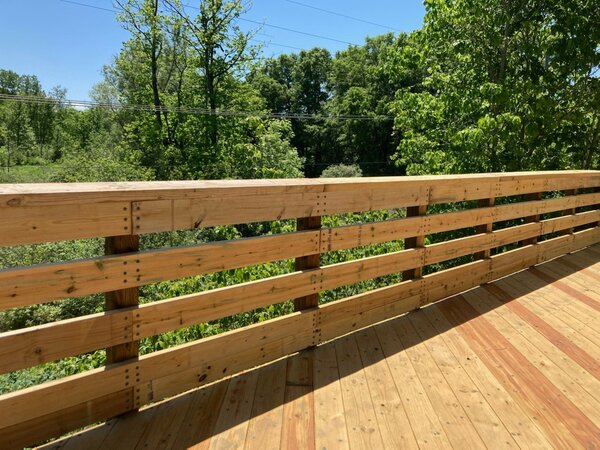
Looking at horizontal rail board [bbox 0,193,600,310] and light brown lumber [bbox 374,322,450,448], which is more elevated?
horizontal rail board [bbox 0,193,600,310]

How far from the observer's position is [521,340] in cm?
326

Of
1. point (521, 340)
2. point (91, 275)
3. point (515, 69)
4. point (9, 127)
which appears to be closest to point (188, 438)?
point (91, 275)

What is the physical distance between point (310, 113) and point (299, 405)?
5318 cm

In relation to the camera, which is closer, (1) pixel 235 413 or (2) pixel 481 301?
(1) pixel 235 413

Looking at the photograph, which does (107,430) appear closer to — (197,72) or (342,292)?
(342,292)

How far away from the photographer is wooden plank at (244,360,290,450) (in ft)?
6.64

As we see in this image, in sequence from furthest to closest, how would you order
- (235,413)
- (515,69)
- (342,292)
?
(515,69)
(342,292)
(235,413)

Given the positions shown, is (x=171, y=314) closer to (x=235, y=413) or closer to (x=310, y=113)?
(x=235, y=413)

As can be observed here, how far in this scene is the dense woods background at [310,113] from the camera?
7.91m

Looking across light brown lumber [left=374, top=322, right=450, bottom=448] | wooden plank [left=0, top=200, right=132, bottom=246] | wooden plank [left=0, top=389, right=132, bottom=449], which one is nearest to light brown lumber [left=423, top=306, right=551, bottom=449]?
light brown lumber [left=374, top=322, right=450, bottom=448]

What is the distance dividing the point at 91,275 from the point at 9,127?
202 feet

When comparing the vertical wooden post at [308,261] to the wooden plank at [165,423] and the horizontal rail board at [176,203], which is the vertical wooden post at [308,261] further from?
the wooden plank at [165,423]

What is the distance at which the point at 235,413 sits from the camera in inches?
87.9

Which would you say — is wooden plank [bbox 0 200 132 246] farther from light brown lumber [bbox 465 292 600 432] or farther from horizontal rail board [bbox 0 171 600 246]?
light brown lumber [bbox 465 292 600 432]
